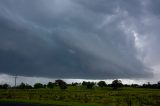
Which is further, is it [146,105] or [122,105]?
[146,105]

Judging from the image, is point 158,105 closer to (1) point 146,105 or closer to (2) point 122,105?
(1) point 146,105

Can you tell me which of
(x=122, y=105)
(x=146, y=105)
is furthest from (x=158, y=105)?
(x=122, y=105)

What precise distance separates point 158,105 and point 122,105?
7625 mm

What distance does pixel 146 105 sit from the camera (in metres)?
65.9

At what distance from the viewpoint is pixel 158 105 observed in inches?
2539

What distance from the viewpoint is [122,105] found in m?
61.9

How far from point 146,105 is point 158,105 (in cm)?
247
